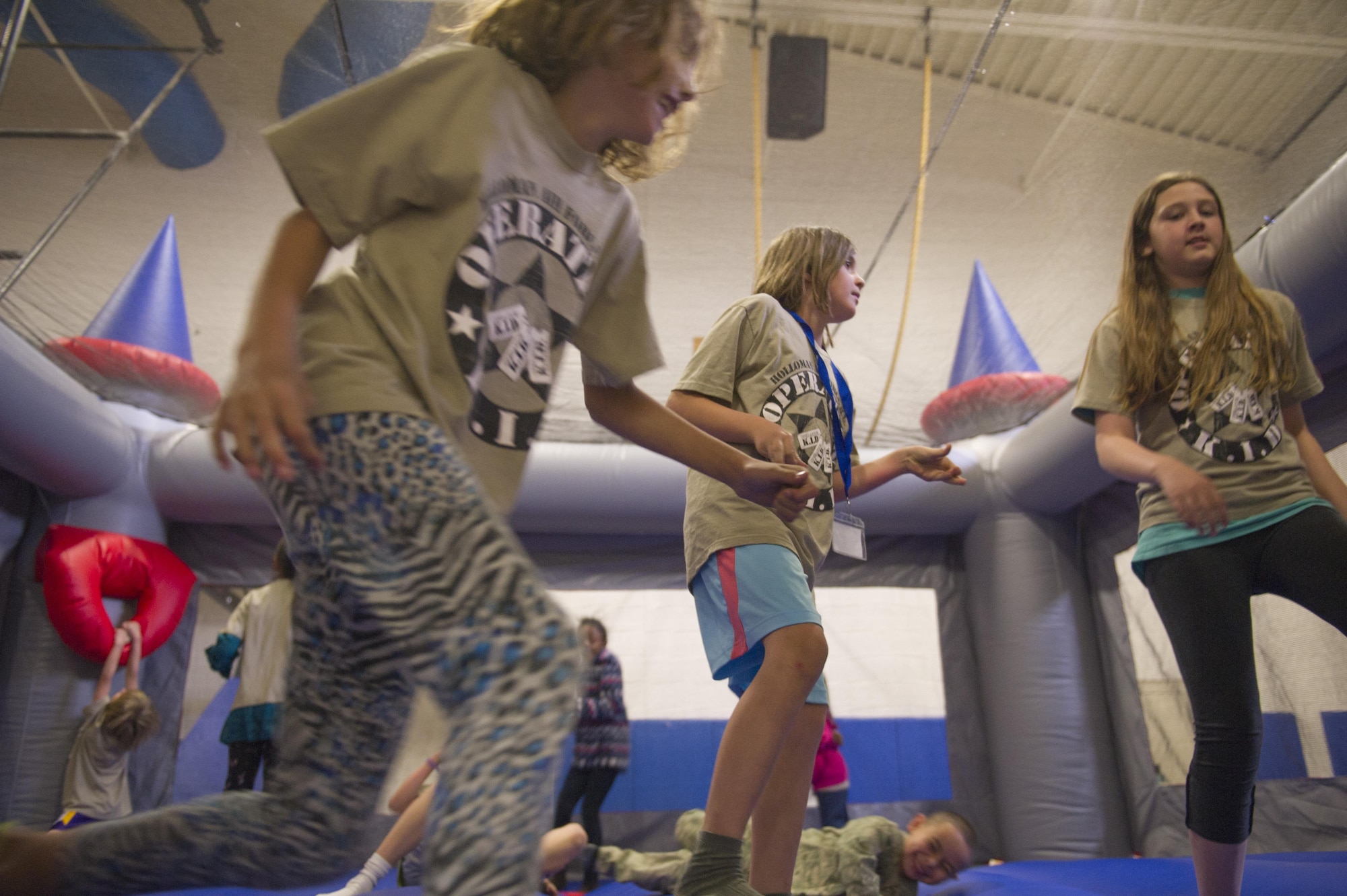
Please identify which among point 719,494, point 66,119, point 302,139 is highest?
point 66,119

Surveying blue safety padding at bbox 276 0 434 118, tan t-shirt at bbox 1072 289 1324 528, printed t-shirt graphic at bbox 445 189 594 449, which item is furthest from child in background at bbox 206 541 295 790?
tan t-shirt at bbox 1072 289 1324 528

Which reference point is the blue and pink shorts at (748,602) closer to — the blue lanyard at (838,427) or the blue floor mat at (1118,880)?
the blue lanyard at (838,427)

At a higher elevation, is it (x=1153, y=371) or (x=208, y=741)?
(x=1153, y=371)

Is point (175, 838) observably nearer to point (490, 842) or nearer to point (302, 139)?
point (490, 842)

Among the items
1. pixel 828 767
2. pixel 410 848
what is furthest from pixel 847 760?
pixel 410 848

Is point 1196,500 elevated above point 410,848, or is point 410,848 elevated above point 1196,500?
point 1196,500

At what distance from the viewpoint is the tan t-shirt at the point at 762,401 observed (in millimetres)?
1227

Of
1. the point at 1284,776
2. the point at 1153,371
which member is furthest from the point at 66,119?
the point at 1284,776

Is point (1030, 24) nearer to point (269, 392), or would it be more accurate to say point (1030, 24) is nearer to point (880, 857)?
point (880, 857)

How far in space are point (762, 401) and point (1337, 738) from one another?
7.45ft

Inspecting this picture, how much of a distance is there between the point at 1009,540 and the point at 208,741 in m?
3.17

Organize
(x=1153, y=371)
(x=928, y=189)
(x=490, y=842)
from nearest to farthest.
Answer: (x=490, y=842)
(x=1153, y=371)
(x=928, y=189)

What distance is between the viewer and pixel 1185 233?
1421 millimetres

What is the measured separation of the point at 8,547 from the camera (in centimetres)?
316
